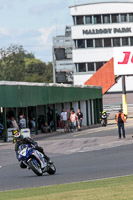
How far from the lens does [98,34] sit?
303 feet

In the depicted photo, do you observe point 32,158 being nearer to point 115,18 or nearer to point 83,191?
point 83,191

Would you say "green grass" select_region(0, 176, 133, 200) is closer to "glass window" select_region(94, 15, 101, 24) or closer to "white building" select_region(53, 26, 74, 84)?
"glass window" select_region(94, 15, 101, 24)

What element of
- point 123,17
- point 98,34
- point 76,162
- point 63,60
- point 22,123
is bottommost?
point 76,162

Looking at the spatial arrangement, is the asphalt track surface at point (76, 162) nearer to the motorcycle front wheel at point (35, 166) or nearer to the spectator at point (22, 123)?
the motorcycle front wheel at point (35, 166)

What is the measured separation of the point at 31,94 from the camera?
139 feet

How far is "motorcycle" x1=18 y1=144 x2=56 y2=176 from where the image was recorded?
1745cm

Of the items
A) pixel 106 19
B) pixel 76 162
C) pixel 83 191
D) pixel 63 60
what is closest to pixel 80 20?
pixel 106 19

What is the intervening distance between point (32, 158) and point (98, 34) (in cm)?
7608

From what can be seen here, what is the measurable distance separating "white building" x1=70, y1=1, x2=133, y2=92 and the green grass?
7790 cm

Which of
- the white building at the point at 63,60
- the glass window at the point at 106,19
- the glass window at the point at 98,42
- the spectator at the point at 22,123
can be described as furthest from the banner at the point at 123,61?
the white building at the point at 63,60

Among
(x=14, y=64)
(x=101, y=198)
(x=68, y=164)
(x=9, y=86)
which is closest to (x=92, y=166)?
(x=68, y=164)

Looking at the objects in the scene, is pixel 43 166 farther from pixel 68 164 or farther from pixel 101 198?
pixel 101 198

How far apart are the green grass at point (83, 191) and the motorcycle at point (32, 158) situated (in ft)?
9.92

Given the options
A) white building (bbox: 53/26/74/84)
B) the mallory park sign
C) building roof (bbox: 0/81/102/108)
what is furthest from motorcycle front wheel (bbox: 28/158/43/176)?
white building (bbox: 53/26/74/84)
